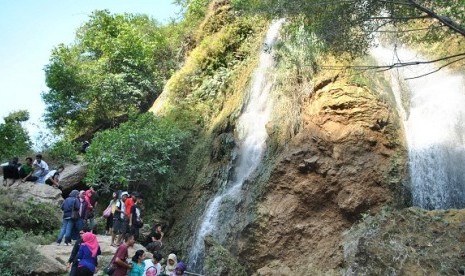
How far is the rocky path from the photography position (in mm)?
10359

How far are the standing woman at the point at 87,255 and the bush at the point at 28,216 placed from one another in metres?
6.49

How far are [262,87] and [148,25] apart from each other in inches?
648

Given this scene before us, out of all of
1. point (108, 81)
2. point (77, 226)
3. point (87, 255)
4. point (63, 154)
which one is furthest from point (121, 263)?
point (108, 81)

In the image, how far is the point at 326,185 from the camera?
12.3 metres

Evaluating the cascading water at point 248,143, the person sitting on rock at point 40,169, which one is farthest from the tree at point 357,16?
the person sitting on rock at point 40,169

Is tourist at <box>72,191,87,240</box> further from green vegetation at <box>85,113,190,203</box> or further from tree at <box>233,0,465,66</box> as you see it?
tree at <box>233,0,465,66</box>

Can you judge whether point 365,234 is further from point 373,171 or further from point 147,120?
point 147,120

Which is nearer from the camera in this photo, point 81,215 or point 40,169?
point 81,215

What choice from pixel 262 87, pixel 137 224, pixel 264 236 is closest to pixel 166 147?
pixel 262 87

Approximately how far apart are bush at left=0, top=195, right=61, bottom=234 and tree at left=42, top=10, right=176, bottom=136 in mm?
11364

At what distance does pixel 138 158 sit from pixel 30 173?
3574 millimetres

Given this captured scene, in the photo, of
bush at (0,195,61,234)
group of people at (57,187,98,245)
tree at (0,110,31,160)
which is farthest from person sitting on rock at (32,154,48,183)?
group of people at (57,187,98,245)

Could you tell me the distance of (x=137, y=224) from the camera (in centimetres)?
1259

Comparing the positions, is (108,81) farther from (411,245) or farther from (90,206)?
(411,245)
